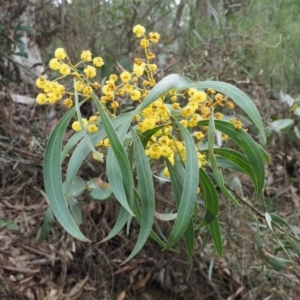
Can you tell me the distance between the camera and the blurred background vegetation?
7.65 feet

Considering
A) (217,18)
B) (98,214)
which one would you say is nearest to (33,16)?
(217,18)

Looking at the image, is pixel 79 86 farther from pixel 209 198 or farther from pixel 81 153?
pixel 209 198

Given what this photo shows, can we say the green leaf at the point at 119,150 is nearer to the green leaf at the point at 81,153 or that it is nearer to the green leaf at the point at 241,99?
the green leaf at the point at 81,153

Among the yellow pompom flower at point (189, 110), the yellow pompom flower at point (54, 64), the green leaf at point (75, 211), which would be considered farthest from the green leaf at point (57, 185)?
the green leaf at point (75, 211)

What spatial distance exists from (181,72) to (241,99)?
1.48 metres

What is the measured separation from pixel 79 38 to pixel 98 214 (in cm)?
104

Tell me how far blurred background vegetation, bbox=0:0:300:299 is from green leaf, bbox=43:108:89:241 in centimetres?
125

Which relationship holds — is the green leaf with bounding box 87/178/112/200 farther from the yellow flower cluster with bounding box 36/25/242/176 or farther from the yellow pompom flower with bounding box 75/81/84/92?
the yellow pompom flower with bounding box 75/81/84/92

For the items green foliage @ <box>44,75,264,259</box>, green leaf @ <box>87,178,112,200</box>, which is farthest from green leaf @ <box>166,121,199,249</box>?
green leaf @ <box>87,178,112,200</box>

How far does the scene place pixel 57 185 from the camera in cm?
106

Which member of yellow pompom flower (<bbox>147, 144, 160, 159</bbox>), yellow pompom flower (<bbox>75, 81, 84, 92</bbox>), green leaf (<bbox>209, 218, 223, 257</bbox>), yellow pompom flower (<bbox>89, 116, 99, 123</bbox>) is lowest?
green leaf (<bbox>209, 218, 223, 257</bbox>)

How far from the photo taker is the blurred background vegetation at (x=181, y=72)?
2.33 m

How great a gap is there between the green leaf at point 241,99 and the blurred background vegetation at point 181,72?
1204 millimetres

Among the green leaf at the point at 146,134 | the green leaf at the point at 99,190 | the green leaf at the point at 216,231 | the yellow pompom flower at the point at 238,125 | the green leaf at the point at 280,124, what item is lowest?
the green leaf at the point at 280,124
